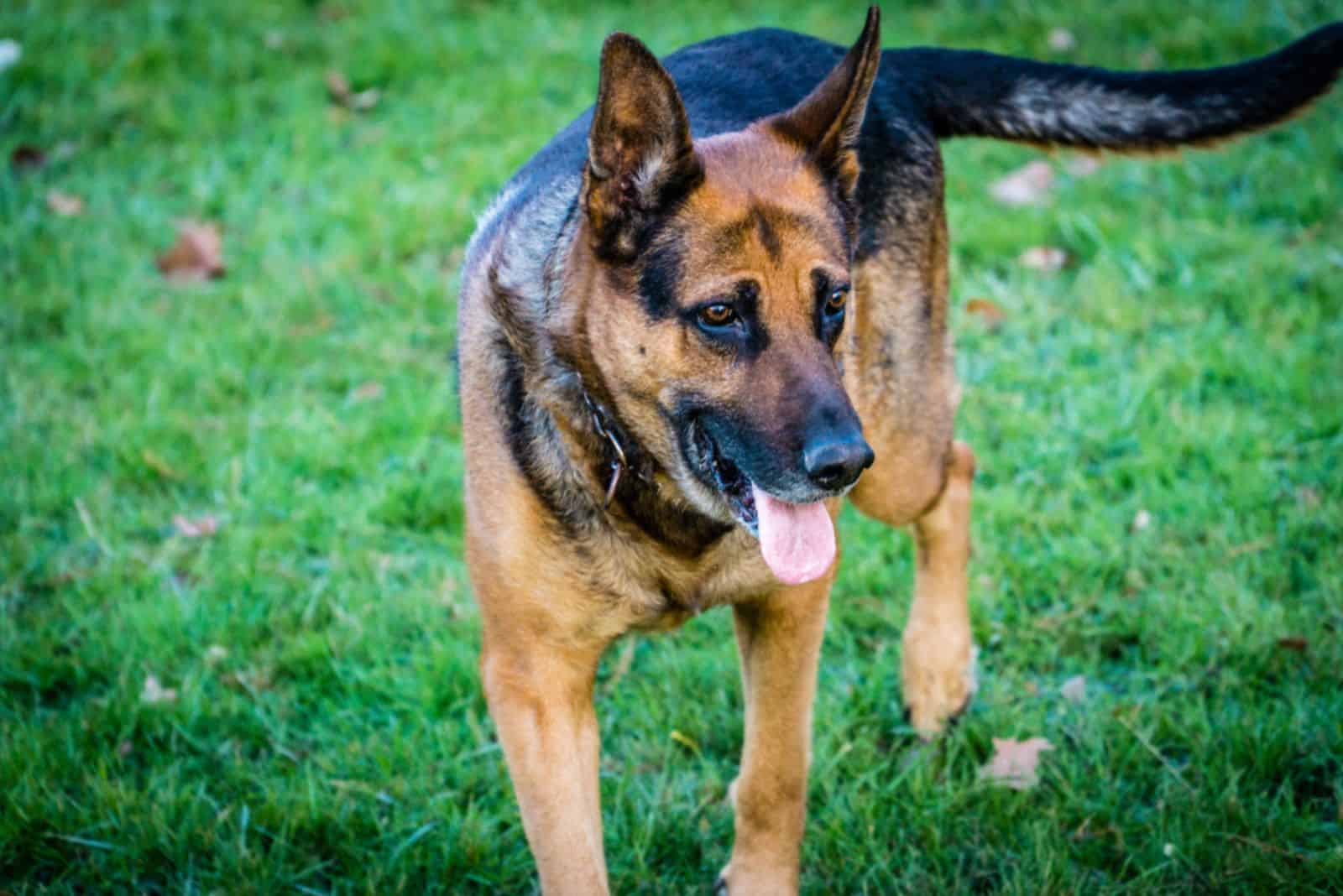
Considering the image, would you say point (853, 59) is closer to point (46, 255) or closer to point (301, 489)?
point (301, 489)

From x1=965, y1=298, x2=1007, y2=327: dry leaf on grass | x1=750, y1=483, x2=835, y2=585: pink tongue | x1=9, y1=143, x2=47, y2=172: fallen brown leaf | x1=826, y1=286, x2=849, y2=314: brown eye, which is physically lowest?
x1=9, y1=143, x2=47, y2=172: fallen brown leaf

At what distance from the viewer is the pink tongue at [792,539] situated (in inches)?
106

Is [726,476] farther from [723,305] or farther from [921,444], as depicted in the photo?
[921,444]

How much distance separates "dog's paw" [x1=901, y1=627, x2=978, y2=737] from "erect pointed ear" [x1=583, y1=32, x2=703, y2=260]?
1.68m

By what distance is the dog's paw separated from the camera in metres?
3.73

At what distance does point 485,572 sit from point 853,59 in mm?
1371

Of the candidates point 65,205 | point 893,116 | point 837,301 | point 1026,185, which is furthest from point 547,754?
point 65,205

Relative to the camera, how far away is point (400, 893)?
3.21 metres

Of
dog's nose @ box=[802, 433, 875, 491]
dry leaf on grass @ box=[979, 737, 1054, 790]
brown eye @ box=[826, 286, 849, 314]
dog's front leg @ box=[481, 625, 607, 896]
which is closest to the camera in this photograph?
dog's nose @ box=[802, 433, 875, 491]

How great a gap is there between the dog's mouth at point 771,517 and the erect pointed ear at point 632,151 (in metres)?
0.45

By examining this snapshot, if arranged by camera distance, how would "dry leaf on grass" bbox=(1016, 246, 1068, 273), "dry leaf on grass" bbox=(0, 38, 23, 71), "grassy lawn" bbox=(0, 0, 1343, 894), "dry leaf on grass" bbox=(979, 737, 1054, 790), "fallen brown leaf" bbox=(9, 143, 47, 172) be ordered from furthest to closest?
"dry leaf on grass" bbox=(0, 38, 23, 71), "fallen brown leaf" bbox=(9, 143, 47, 172), "dry leaf on grass" bbox=(1016, 246, 1068, 273), "dry leaf on grass" bbox=(979, 737, 1054, 790), "grassy lawn" bbox=(0, 0, 1343, 894)

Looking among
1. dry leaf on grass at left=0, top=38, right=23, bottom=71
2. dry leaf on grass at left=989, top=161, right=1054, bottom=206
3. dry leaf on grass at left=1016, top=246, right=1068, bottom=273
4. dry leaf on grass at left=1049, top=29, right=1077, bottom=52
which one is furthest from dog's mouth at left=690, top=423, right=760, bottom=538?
dry leaf on grass at left=0, top=38, right=23, bottom=71

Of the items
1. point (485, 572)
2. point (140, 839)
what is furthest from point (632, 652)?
point (140, 839)

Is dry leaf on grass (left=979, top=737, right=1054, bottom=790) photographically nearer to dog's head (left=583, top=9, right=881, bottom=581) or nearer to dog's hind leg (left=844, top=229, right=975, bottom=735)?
dog's hind leg (left=844, top=229, right=975, bottom=735)
